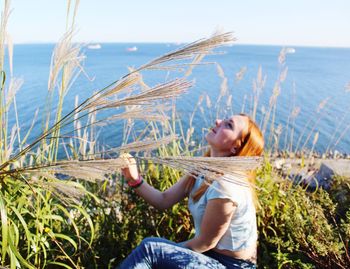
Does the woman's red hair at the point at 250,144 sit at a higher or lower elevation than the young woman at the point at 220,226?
higher

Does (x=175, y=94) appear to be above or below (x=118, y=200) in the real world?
above

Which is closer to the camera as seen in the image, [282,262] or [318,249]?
[318,249]

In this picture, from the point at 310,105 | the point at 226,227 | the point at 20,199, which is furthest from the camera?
the point at 310,105

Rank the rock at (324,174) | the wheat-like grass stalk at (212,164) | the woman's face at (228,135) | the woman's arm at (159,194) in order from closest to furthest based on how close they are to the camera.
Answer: the wheat-like grass stalk at (212,164) < the woman's face at (228,135) < the woman's arm at (159,194) < the rock at (324,174)

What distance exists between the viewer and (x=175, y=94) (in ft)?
2.77

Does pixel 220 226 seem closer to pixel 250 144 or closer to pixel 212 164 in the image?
pixel 250 144

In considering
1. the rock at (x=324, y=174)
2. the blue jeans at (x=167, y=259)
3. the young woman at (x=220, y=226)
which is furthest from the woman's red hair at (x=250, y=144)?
the rock at (x=324, y=174)

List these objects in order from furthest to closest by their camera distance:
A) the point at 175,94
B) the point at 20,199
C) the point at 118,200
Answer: the point at 118,200 < the point at 20,199 < the point at 175,94

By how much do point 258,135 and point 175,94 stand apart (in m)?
1.23

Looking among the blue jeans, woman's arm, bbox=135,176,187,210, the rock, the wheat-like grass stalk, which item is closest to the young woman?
the blue jeans

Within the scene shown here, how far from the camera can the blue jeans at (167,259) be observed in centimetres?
181

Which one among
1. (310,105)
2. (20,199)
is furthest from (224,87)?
(310,105)

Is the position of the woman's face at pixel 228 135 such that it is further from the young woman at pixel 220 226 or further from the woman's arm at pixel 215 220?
the woman's arm at pixel 215 220

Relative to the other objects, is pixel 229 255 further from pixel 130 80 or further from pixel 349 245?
pixel 130 80
